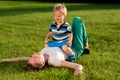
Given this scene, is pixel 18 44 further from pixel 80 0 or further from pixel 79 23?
pixel 80 0

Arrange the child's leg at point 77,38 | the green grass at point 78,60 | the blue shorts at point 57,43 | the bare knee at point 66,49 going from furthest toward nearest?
the child's leg at point 77,38 < the blue shorts at point 57,43 < the bare knee at point 66,49 < the green grass at point 78,60

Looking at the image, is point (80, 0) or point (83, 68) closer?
point (83, 68)

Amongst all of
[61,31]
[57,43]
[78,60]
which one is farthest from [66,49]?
[78,60]

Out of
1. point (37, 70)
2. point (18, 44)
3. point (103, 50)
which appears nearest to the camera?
point (37, 70)

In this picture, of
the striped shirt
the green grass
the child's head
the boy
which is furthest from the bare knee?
the child's head

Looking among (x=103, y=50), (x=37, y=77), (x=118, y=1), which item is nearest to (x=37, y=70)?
(x=37, y=77)

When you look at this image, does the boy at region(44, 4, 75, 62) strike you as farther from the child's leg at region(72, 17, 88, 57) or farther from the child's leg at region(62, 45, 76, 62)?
the child's leg at region(72, 17, 88, 57)

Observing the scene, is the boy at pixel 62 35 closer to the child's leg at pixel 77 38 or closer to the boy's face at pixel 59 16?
the boy's face at pixel 59 16

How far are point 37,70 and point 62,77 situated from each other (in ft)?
2.05

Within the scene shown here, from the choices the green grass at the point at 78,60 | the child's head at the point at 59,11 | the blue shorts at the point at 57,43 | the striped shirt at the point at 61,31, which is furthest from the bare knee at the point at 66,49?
the child's head at the point at 59,11

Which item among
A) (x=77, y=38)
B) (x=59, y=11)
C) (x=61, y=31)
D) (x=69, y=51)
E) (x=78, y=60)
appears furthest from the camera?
(x=77, y=38)

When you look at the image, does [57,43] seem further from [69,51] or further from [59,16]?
[59,16]

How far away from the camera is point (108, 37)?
9.23 m

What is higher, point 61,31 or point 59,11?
point 59,11
